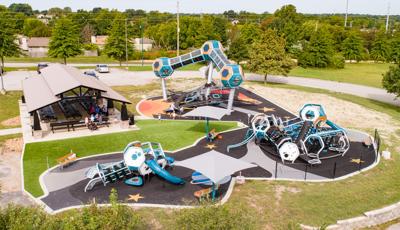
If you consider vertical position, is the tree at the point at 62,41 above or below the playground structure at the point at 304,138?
above

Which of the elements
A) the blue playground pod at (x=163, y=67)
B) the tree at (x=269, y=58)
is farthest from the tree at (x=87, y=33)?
the blue playground pod at (x=163, y=67)

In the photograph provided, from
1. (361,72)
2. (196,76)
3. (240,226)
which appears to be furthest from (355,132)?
(361,72)

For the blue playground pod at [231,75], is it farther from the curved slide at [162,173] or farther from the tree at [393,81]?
the tree at [393,81]

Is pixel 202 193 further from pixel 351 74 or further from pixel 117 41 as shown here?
pixel 351 74

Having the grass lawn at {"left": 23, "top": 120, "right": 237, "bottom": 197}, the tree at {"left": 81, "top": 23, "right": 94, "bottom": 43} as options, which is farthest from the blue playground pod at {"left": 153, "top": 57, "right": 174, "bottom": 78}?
the tree at {"left": 81, "top": 23, "right": 94, "bottom": 43}

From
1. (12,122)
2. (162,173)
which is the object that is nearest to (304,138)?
(162,173)

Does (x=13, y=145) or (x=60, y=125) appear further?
(x=60, y=125)
